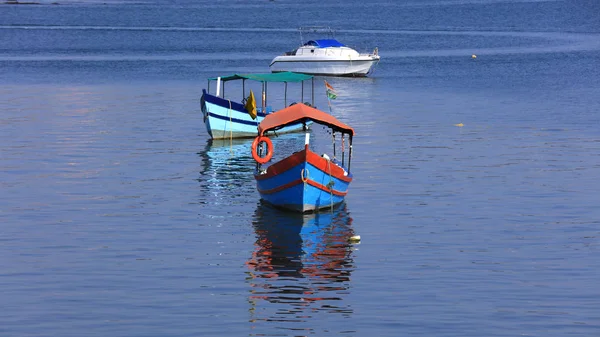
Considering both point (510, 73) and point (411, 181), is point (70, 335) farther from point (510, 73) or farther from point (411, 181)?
point (510, 73)

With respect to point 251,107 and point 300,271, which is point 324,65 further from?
point 300,271

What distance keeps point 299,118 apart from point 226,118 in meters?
18.7

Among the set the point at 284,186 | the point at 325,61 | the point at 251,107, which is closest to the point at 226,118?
the point at 251,107

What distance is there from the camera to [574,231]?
35.6 metres

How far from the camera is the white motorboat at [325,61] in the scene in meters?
92.2

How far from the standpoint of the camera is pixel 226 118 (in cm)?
5850

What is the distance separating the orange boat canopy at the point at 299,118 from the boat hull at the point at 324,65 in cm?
5047

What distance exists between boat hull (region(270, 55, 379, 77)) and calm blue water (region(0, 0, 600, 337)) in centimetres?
372

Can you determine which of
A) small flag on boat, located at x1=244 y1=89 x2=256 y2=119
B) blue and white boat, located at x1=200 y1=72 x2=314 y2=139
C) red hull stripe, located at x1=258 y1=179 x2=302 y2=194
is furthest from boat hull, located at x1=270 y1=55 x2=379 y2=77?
red hull stripe, located at x1=258 y1=179 x2=302 y2=194

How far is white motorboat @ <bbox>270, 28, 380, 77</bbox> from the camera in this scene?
92.2 meters

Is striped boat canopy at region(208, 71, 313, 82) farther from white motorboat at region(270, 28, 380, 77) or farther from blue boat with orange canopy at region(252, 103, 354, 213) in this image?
white motorboat at region(270, 28, 380, 77)

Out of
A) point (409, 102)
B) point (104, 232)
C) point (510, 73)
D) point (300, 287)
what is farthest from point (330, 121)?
point (510, 73)

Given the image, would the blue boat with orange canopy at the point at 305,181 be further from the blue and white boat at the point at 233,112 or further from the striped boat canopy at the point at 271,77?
the blue and white boat at the point at 233,112

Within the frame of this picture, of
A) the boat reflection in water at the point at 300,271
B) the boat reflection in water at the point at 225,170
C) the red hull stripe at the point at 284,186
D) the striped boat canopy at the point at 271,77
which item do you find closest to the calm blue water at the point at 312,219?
the boat reflection in water at the point at 300,271
